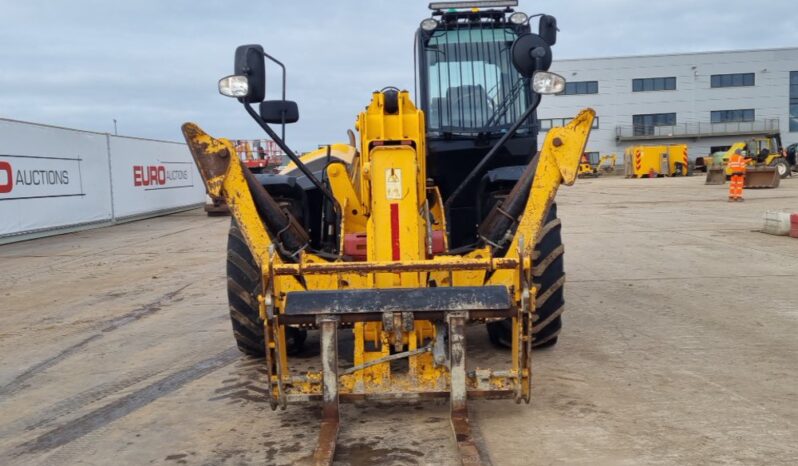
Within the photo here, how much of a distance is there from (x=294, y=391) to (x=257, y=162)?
21.8 m

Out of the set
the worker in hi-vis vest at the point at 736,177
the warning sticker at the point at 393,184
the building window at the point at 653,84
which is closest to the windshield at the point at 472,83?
the warning sticker at the point at 393,184

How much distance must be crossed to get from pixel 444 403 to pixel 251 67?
2.40 meters

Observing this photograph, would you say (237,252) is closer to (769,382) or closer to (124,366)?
(124,366)

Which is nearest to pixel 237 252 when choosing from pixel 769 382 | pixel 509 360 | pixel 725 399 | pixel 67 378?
pixel 67 378

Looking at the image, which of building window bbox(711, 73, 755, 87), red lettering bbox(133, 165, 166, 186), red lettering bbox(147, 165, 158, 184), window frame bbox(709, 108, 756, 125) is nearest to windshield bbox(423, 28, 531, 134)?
red lettering bbox(133, 165, 166, 186)

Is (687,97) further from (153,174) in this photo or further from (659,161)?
(153,174)

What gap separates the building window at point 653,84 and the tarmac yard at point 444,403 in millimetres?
50382

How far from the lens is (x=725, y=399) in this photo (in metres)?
4.20

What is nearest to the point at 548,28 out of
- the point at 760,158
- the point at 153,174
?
the point at 153,174

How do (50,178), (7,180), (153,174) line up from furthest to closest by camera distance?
(153,174) < (50,178) < (7,180)

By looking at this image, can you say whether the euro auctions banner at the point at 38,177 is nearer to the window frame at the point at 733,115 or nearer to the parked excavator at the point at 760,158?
the parked excavator at the point at 760,158

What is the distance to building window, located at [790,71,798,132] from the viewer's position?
55.2 meters

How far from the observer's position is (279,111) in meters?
4.50

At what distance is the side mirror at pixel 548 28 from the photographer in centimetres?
480
